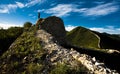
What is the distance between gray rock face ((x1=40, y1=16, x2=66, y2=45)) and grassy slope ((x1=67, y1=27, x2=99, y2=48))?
164ft

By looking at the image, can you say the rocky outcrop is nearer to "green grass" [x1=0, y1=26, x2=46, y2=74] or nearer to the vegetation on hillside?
"green grass" [x1=0, y1=26, x2=46, y2=74]

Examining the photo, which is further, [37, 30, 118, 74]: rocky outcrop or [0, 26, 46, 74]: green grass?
[0, 26, 46, 74]: green grass

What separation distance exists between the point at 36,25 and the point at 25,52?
9.93 meters

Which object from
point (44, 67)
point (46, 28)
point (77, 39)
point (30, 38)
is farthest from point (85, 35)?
point (44, 67)

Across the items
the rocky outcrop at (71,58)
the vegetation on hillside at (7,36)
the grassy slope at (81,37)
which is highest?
the vegetation on hillside at (7,36)

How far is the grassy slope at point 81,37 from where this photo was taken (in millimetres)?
83938

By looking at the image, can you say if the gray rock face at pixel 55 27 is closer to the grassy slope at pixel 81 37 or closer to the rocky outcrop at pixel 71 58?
the rocky outcrop at pixel 71 58

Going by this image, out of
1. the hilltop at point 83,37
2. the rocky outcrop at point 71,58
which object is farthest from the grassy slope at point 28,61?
the hilltop at point 83,37

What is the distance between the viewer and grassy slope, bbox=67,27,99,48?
83.9 metres

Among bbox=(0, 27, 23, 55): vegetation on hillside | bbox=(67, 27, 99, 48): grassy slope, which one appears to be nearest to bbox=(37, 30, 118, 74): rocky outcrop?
bbox=(0, 27, 23, 55): vegetation on hillside

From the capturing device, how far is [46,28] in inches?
1150

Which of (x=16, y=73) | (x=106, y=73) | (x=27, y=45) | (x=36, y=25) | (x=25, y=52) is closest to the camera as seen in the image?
(x=106, y=73)

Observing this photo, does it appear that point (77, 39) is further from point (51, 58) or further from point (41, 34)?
point (51, 58)

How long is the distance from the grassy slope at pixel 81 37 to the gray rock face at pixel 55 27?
5009 centimetres
